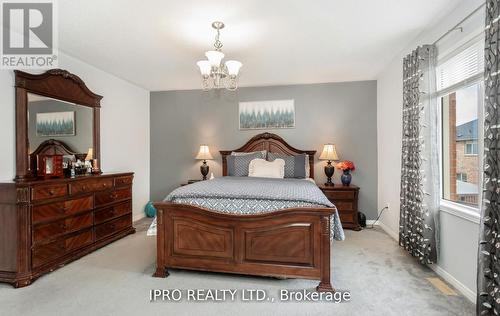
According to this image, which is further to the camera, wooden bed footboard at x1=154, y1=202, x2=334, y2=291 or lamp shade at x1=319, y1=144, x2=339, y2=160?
lamp shade at x1=319, y1=144, x2=339, y2=160

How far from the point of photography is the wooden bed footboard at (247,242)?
225cm

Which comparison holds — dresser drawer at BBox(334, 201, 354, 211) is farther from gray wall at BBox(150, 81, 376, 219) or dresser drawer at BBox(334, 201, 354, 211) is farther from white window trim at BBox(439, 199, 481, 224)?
white window trim at BBox(439, 199, 481, 224)

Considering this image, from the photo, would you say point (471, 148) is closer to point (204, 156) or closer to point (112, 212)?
point (204, 156)

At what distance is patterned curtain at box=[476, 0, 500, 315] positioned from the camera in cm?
Result: 165

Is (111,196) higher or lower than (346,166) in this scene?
lower

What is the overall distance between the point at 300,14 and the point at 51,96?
289 centimetres

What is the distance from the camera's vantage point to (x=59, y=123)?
321 cm

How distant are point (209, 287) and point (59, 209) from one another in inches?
69.0

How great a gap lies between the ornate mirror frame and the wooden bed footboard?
156cm

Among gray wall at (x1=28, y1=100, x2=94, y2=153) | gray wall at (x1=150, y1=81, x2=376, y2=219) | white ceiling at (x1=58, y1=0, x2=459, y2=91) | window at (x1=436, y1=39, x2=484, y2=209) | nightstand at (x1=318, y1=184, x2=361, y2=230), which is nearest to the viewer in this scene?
window at (x1=436, y1=39, x2=484, y2=209)

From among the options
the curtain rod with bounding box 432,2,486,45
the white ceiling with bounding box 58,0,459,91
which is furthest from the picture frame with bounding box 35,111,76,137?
Result: the curtain rod with bounding box 432,2,486,45

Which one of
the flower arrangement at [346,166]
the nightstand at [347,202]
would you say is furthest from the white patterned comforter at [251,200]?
the flower arrangement at [346,166]

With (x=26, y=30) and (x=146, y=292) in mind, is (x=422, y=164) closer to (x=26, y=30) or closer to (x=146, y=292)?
(x=146, y=292)

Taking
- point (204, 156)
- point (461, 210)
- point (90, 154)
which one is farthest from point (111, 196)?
point (461, 210)
